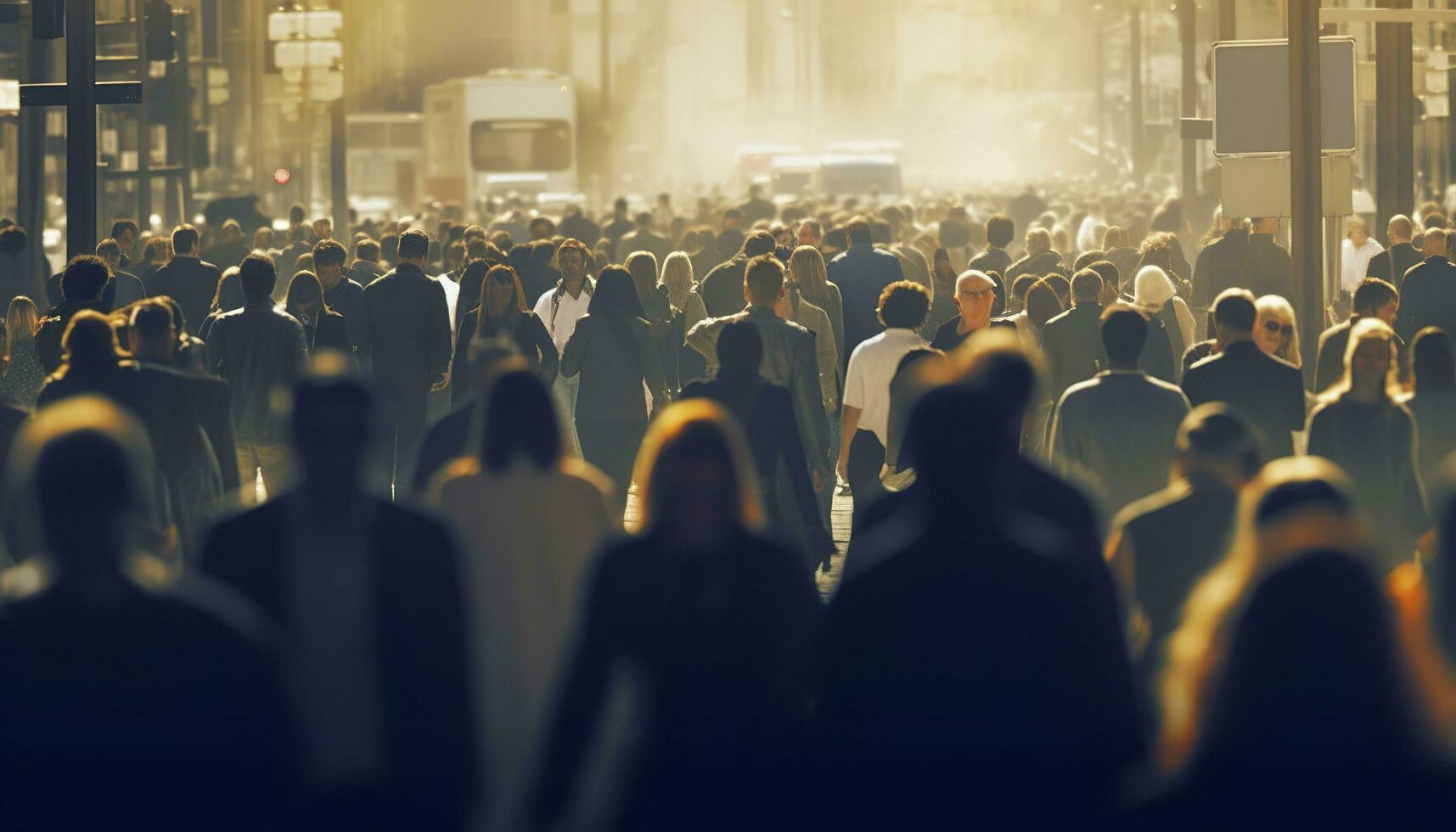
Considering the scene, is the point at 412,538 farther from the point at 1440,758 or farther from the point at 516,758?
the point at 1440,758

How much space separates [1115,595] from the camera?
4957mm

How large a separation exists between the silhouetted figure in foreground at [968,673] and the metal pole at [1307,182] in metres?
12.1

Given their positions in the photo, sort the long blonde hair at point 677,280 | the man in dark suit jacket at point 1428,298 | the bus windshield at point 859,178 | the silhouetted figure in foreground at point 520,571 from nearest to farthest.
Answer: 1. the silhouetted figure in foreground at point 520,571
2. the man in dark suit jacket at point 1428,298
3. the long blonde hair at point 677,280
4. the bus windshield at point 859,178

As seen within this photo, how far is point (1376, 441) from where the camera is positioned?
9.06 m

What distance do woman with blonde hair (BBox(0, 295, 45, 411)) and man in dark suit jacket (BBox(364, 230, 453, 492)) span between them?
2342 millimetres

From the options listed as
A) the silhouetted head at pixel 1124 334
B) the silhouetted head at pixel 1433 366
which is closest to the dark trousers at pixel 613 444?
the silhouetted head at pixel 1124 334

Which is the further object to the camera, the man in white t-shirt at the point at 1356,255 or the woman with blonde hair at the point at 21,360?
the man in white t-shirt at the point at 1356,255

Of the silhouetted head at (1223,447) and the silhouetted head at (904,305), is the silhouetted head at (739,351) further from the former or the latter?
the silhouetted head at (1223,447)

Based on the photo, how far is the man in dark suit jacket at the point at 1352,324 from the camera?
10.9 m

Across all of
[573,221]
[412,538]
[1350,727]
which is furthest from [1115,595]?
[573,221]

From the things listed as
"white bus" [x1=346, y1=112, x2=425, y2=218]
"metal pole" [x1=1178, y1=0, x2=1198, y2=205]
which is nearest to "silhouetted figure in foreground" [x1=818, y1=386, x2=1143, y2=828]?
"metal pole" [x1=1178, y1=0, x2=1198, y2=205]

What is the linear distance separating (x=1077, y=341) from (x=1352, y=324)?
48.1 inches

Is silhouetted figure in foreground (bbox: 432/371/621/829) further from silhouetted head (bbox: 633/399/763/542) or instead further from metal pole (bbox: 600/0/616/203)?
metal pole (bbox: 600/0/616/203)

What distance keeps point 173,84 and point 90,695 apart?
4252 cm
